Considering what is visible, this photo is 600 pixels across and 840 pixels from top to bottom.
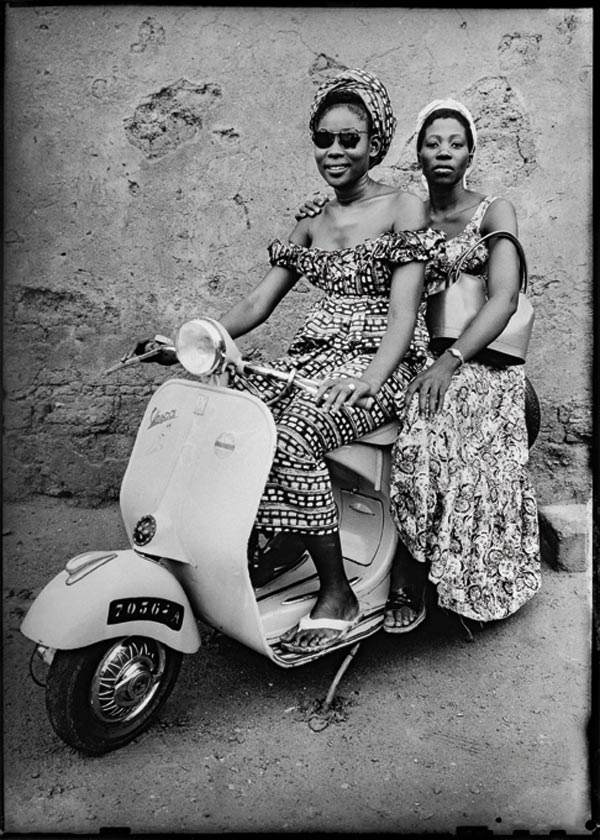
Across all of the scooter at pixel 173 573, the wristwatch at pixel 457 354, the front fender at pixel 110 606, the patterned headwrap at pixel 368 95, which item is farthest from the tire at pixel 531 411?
the front fender at pixel 110 606

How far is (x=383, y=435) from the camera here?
244 cm

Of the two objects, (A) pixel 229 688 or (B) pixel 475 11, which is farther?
(B) pixel 475 11

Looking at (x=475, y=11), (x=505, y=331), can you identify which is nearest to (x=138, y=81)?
(x=475, y=11)

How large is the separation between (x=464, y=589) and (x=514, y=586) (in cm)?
25

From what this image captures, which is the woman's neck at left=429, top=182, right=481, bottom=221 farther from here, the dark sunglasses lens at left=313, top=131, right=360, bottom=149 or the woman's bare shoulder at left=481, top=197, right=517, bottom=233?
the dark sunglasses lens at left=313, top=131, right=360, bottom=149

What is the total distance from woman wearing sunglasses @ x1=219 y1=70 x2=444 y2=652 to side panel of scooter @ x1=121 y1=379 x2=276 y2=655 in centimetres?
11

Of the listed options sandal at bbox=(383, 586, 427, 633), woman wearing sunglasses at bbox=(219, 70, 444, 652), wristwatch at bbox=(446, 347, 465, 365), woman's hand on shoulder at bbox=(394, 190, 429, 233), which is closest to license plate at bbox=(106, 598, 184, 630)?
woman wearing sunglasses at bbox=(219, 70, 444, 652)

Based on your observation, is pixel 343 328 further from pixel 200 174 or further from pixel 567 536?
pixel 567 536

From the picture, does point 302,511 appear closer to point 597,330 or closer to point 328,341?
point 328,341

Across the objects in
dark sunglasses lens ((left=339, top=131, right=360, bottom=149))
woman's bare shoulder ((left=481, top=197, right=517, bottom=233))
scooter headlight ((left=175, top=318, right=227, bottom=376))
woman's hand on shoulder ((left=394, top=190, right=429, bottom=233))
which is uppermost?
dark sunglasses lens ((left=339, top=131, right=360, bottom=149))

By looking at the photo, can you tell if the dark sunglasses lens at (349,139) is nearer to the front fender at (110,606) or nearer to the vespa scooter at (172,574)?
the vespa scooter at (172,574)

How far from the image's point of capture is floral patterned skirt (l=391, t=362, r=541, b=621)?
97.1 inches

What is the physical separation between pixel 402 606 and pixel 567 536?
729 millimetres

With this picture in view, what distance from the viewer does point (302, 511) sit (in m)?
2.15
